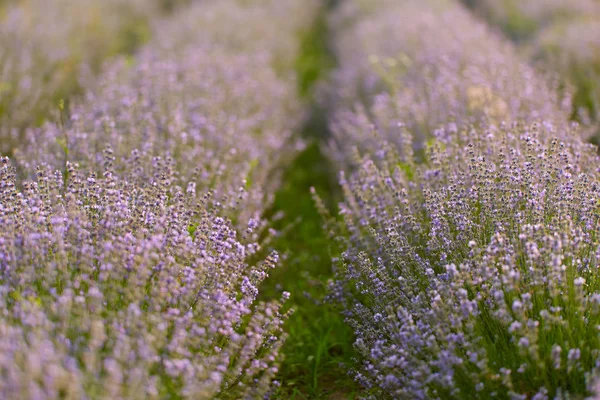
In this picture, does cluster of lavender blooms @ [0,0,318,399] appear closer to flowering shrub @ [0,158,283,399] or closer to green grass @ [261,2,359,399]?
flowering shrub @ [0,158,283,399]

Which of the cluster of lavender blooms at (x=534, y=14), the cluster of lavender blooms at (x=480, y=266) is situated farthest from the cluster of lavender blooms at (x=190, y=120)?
the cluster of lavender blooms at (x=534, y=14)

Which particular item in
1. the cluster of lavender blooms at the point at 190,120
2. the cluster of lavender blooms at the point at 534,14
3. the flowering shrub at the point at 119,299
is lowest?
the flowering shrub at the point at 119,299

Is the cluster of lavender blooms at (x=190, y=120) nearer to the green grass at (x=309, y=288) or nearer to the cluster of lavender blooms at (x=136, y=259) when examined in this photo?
→ the cluster of lavender blooms at (x=136, y=259)

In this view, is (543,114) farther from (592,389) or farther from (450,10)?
(450,10)

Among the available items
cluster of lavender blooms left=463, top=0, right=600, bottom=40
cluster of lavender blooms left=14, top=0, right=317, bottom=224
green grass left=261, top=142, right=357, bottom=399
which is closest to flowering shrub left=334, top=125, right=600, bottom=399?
green grass left=261, top=142, right=357, bottom=399

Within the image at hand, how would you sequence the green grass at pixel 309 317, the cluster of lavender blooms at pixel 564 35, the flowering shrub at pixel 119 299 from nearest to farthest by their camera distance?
1. the flowering shrub at pixel 119 299
2. the green grass at pixel 309 317
3. the cluster of lavender blooms at pixel 564 35

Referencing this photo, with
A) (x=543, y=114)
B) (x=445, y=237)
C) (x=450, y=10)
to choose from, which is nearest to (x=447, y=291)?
(x=445, y=237)
